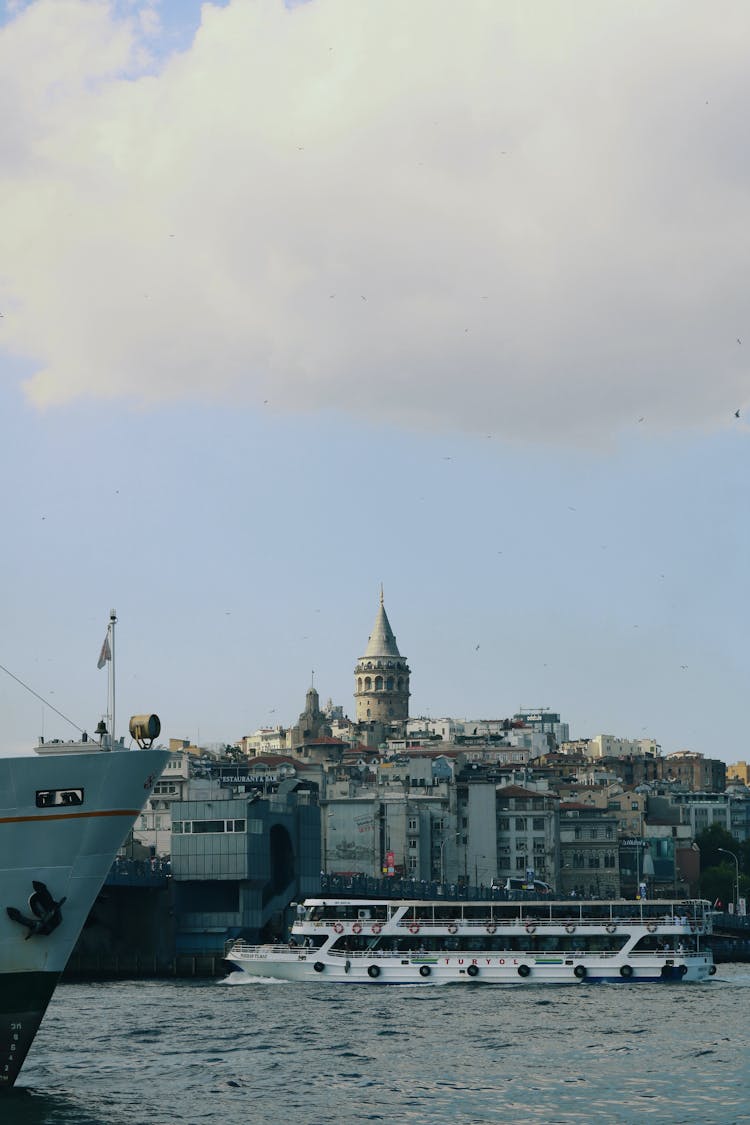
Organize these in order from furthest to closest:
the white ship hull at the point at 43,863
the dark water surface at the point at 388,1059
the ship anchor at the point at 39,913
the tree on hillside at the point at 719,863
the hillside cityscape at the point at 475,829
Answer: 1. the tree on hillside at the point at 719,863
2. the hillside cityscape at the point at 475,829
3. the dark water surface at the point at 388,1059
4. the ship anchor at the point at 39,913
5. the white ship hull at the point at 43,863

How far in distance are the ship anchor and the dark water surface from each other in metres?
4.19

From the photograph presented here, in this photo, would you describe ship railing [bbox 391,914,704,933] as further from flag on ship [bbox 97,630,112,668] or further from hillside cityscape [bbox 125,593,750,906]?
hillside cityscape [bbox 125,593,750,906]

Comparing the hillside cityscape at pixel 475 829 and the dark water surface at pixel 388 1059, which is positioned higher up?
the hillside cityscape at pixel 475 829

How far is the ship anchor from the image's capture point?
41.2 meters

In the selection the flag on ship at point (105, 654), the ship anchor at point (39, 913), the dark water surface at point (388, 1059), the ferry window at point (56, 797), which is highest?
the flag on ship at point (105, 654)

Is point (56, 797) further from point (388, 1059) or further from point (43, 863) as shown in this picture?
point (388, 1059)

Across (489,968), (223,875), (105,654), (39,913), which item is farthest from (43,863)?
(223,875)

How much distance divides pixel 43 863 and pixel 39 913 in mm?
1195

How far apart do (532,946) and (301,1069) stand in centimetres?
4073

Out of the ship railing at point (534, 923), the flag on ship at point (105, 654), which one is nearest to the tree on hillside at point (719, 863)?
the ship railing at point (534, 923)

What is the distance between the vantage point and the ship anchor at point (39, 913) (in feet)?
135

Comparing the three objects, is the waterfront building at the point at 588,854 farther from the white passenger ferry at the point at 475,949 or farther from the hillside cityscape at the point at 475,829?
the white passenger ferry at the point at 475,949

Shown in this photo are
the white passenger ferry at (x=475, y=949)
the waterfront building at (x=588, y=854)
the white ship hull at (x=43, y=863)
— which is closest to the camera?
the white ship hull at (x=43, y=863)

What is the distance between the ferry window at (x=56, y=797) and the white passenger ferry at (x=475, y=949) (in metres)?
48.6
